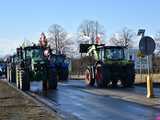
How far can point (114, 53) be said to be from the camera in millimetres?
36531

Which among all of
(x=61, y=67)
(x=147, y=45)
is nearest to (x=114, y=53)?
(x=147, y=45)

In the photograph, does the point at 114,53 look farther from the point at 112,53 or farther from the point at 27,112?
the point at 27,112

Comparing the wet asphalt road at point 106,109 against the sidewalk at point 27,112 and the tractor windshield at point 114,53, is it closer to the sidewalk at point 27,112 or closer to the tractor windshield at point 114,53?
the sidewalk at point 27,112

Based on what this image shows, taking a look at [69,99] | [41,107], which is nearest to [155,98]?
[69,99]

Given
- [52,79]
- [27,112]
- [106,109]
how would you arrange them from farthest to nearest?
1. [52,79]
2. [106,109]
3. [27,112]

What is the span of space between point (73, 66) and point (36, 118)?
73.1m

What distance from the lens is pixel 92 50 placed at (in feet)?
127

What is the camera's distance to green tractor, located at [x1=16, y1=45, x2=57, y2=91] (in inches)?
1334

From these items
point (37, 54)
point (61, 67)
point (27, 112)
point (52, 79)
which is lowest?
point (27, 112)

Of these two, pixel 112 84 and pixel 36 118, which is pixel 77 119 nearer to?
pixel 36 118

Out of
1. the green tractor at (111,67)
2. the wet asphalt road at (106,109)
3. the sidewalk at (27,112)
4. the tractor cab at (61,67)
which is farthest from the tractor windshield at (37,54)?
the tractor cab at (61,67)

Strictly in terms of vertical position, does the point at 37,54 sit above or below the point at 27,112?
above

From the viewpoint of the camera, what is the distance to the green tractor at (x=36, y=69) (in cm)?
3388

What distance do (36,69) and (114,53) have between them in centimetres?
546
